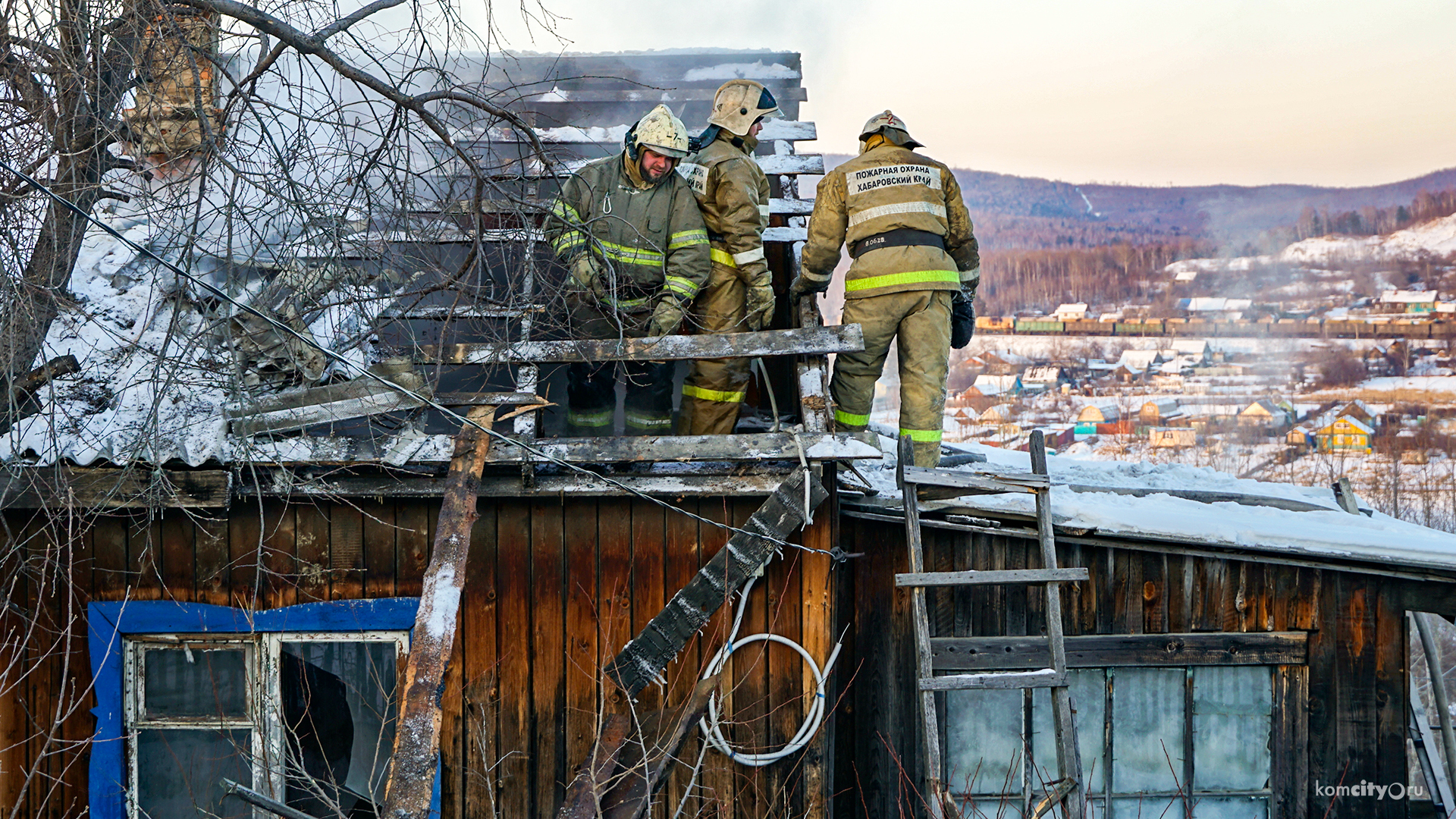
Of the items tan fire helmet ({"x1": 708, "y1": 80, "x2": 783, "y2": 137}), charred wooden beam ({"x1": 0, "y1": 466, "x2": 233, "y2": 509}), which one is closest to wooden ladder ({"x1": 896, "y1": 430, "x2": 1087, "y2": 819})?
tan fire helmet ({"x1": 708, "y1": 80, "x2": 783, "y2": 137})

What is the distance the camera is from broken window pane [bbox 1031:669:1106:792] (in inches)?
207

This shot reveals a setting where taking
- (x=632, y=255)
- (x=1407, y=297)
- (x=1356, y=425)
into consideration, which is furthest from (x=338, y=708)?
(x=1407, y=297)

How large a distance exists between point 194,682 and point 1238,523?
539 centimetres

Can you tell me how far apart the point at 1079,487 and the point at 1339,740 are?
1.86m

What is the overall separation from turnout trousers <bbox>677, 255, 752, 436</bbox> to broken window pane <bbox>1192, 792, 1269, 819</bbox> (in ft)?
10.5

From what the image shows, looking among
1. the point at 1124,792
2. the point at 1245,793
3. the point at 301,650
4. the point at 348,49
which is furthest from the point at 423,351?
the point at 1245,793

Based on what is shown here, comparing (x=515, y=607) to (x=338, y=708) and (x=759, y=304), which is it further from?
(x=759, y=304)

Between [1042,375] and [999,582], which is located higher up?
[1042,375]

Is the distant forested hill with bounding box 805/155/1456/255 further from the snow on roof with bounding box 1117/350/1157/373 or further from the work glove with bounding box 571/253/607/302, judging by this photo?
A: the work glove with bounding box 571/253/607/302

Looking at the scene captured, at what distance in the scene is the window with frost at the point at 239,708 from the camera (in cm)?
464

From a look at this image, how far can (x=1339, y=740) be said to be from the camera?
513cm

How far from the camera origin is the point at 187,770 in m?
4.70

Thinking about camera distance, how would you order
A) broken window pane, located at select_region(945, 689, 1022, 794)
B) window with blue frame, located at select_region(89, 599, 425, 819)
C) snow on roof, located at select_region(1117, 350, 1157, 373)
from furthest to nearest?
snow on roof, located at select_region(1117, 350, 1157, 373)
broken window pane, located at select_region(945, 689, 1022, 794)
window with blue frame, located at select_region(89, 599, 425, 819)

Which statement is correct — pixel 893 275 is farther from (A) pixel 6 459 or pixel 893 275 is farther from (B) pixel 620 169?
(A) pixel 6 459
